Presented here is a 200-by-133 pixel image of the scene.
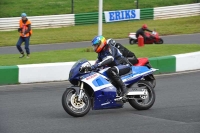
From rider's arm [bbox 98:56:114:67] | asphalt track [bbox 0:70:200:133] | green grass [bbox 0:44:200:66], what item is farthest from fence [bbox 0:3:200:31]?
rider's arm [bbox 98:56:114:67]

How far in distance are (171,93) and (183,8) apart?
2467 centimetres

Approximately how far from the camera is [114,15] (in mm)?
34750

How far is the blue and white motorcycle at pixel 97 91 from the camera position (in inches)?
379

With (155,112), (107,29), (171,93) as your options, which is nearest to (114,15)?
(107,29)

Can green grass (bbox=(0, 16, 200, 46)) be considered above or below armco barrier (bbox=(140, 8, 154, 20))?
below

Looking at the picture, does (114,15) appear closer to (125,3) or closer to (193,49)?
(125,3)

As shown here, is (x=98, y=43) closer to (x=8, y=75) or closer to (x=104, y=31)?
(x=8, y=75)

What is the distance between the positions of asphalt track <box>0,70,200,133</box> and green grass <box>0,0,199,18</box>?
22.1 metres

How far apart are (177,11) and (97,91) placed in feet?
89.0

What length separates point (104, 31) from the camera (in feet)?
103

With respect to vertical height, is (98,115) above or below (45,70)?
below

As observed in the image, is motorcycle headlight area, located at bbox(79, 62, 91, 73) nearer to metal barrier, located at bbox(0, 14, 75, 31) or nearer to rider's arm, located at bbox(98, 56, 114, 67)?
rider's arm, located at bbox(98, 56, 114, 67)

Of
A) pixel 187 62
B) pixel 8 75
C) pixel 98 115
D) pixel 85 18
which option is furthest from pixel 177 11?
pixel 98 115

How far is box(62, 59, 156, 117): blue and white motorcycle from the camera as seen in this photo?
9.62m
